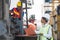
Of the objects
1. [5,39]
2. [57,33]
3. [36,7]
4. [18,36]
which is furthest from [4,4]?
[36,7]

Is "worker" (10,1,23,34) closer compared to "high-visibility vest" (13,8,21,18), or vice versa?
"worker" (10,1,23,34)

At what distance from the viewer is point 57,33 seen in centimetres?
371

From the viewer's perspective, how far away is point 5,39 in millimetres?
1254

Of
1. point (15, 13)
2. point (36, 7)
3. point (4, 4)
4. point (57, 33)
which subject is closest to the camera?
point (4, 4)

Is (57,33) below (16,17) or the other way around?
below

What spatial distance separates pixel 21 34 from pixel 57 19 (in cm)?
157

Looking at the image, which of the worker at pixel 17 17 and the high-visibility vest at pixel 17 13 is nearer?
the worker at pixel 17 17

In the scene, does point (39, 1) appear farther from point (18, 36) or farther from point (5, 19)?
point (5, 19)

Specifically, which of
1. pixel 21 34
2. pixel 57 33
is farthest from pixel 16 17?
pixel 57 33

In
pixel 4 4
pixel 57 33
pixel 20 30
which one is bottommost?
pixel 57 33

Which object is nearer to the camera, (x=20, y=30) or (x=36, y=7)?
(x=20, y=30)

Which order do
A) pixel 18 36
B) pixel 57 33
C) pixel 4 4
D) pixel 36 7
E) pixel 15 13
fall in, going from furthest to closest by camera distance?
1. pixel 36 7
2. pixel 57 33
3. pixel 15 13
4. pixel 18 36
5. pixel 4 4

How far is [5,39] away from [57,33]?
2.60 m

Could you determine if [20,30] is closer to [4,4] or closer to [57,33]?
[4,4]
